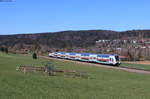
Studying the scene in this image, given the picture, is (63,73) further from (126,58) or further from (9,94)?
(126,58)

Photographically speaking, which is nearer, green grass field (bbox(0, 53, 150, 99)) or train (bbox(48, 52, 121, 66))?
green grass field (bbox(0, 53, 150, 99))

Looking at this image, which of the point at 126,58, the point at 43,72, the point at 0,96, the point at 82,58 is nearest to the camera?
the point at 0,96

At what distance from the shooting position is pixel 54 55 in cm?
15150

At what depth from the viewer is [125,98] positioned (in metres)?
18.8

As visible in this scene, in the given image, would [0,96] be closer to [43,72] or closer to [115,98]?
[115,98]

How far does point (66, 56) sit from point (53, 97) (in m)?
112

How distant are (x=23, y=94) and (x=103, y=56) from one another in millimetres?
71150

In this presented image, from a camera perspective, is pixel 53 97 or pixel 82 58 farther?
pixel 82 58

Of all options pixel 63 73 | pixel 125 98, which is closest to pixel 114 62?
pixel 63 73

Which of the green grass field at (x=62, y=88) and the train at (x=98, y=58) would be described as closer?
the green grass field at (x=62, y=88)

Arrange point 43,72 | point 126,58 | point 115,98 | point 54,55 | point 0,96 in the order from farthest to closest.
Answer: point 54,55 → point 126,58 → point 43,72 → point 115,98 → point 0,96

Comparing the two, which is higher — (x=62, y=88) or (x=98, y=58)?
(x=62, y=88)

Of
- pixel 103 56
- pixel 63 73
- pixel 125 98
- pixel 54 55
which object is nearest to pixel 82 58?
pixel 103 56

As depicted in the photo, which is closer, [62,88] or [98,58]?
[62,88]
